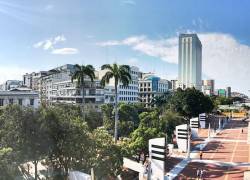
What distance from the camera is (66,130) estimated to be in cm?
2453

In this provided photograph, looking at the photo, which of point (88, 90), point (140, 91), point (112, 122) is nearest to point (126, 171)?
point (112, 122)

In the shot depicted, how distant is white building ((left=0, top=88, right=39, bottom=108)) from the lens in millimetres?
51500

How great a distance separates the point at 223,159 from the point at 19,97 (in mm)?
32092

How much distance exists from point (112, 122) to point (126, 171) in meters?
25.3

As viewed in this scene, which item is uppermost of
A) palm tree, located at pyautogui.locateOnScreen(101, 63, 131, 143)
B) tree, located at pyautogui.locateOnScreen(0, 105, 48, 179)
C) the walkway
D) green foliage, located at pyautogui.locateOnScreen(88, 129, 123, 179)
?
palm tree, located at pyautogui.locateOnScreen(101, 63, 131, 143)

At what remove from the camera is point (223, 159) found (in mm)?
38219

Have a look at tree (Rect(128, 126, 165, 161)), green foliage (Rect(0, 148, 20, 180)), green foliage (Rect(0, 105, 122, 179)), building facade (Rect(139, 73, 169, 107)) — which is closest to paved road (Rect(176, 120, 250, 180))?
tree (Rect(128, 126, 165, 161))

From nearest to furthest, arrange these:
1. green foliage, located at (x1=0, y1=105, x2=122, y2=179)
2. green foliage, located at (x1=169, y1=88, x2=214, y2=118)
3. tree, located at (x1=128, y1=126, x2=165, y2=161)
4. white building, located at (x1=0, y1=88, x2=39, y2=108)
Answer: green foliage, located at (x1=0, y1=105, x2=122, y2=179) → tree, located at (x1=128, y1=126, x2=165, y2=161) → white building, located at (x1=0, y1=88, x2=39, y2=108) → green foliage, located at (x1=169, y1=88, x2=214, y2=118)

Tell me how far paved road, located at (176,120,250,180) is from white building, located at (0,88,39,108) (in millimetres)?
27533

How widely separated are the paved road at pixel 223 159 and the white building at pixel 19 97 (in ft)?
90.3

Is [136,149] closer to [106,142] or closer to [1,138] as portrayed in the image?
[106,142]

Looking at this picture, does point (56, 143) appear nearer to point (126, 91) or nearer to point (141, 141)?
point (141, 141)

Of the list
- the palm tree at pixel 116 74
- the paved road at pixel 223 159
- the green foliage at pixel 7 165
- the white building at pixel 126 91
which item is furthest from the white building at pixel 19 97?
the white building at pixel 126 91

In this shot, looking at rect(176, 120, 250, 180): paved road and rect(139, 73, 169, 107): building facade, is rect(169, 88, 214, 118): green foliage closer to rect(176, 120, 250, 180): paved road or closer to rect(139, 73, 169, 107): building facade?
rect(176, 120, 250, 180): paved road
